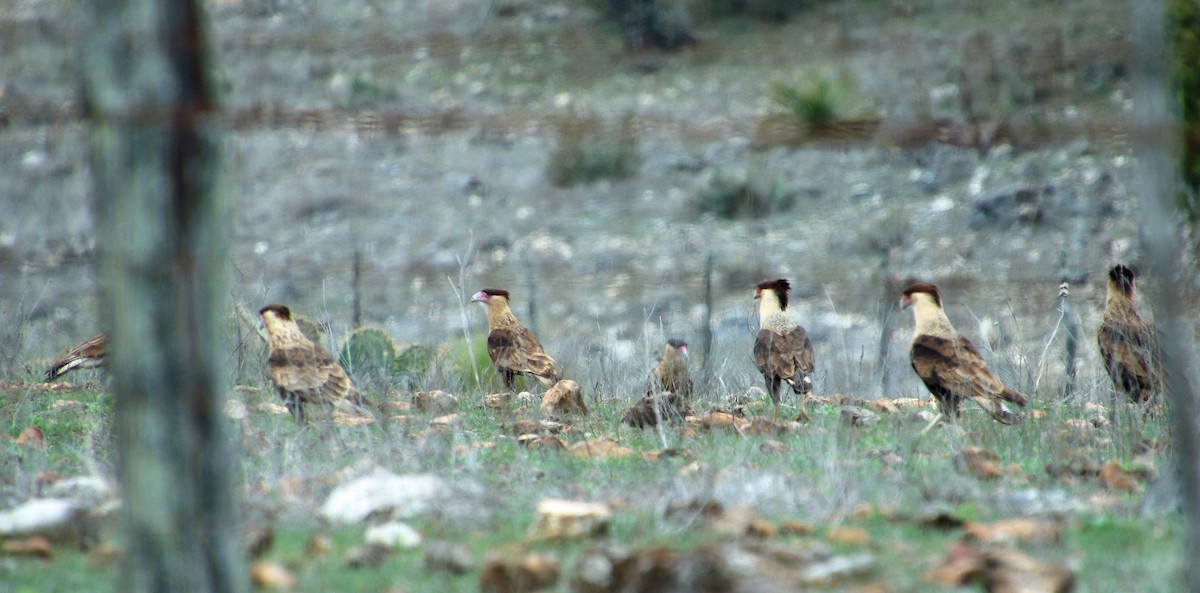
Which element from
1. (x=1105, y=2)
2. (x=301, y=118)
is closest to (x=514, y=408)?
(x=301, y=118)

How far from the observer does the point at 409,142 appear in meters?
22.8

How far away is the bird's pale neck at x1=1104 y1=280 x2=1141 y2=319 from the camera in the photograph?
285 inches

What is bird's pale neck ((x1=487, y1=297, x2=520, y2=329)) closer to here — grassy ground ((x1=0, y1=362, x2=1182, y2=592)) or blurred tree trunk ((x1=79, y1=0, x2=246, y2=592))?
grassy ground ((x1=0, y1=362, x2=1182, y2=592))

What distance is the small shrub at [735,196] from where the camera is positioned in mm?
19719

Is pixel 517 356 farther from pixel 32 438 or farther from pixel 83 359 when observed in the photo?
pixel 32 438

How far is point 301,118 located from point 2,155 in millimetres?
9183

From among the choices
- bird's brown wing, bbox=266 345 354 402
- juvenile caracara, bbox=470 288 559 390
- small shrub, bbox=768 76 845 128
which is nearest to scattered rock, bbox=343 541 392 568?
bird's brown wing, bbox=266 345 354 402

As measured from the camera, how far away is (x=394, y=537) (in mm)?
3311

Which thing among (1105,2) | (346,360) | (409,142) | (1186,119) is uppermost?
(1105,2)

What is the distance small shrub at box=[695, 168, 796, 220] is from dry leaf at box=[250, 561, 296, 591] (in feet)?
55.8

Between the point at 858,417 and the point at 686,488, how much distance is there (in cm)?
219

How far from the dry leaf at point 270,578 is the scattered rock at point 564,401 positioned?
3345 millimetres

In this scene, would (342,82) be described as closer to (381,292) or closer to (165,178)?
(381,292)

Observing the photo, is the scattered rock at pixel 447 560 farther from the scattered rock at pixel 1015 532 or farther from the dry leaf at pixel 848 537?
the scattered rock at pixel 1015 532
